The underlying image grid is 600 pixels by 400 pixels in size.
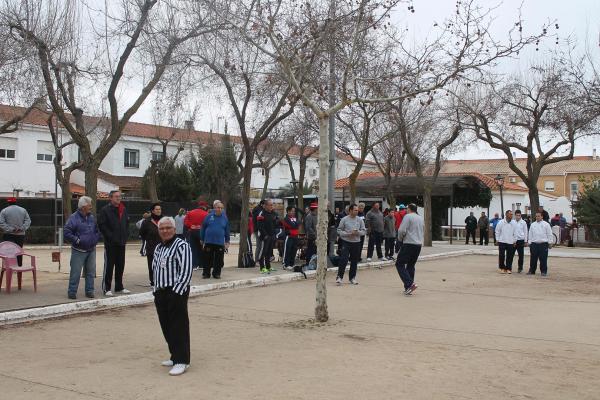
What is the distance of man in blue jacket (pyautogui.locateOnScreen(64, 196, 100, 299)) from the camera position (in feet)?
32.9

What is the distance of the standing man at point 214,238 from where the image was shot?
42.6 ft

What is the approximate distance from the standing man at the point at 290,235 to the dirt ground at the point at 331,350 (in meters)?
3.25

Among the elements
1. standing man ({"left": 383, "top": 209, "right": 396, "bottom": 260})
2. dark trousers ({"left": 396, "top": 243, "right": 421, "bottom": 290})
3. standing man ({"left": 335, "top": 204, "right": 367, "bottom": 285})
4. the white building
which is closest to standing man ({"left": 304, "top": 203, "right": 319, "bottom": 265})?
standing man ({"left": 335, "top": 204, "right": 367, "bottom": 285})

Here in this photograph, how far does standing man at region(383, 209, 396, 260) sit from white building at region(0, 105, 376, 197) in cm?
1770

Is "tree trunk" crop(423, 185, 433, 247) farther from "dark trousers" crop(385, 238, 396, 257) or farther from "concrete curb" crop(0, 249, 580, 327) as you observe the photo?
"concrete curb" crop(0, 249, 580, 327)

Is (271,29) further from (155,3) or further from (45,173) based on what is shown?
(45,173)

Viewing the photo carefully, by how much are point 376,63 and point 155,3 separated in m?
6.20

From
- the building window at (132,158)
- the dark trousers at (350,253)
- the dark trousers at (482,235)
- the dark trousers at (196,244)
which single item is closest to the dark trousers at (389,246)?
the dark trousers at (350,253)

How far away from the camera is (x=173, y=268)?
6.18m

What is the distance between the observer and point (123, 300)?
34.5 ft

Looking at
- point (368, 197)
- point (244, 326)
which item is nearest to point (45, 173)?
point (368, 197)

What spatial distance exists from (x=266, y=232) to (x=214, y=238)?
188cm

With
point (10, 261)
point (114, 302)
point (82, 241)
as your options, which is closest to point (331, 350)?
point (114, 302)

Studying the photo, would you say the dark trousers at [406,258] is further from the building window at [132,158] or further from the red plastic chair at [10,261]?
the building window at [132,158]
